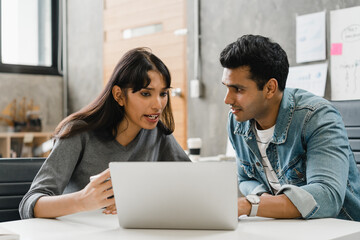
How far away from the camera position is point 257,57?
154 cm

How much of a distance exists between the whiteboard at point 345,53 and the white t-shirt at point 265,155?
1.31m

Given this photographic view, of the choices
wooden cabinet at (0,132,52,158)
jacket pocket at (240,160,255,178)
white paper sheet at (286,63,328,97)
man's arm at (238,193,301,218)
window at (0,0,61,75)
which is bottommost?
wooden cabinet at (0,132,52,158)

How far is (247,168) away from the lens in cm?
162

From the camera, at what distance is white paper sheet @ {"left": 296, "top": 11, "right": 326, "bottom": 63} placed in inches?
109

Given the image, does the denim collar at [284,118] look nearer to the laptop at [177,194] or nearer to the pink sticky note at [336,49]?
the laptop at [177,194]

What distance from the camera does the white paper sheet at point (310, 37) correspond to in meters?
2.78

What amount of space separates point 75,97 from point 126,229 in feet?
12.7

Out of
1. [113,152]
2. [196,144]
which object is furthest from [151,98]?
[196,144]

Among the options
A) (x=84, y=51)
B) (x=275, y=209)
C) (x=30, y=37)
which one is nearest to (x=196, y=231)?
(x=275, y=209)

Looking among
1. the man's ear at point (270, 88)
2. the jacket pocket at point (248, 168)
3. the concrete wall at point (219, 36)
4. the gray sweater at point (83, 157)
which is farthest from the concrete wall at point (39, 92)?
the man's ear at point (270, 88)

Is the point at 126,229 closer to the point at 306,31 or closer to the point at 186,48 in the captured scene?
the point at 306,31

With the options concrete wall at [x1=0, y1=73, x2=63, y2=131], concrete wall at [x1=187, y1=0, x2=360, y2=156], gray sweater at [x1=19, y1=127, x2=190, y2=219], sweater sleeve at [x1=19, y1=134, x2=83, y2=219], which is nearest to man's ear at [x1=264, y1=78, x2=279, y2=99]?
gray sweater at [x1=19, y1=127, x2=190, y2=219]

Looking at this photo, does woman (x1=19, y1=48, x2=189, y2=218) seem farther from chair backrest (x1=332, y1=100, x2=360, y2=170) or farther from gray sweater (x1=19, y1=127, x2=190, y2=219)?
chair backrest (x1=332, y1=100, x2=360, y2=170)

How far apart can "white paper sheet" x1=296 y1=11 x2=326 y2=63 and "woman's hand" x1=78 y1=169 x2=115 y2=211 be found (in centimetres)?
201
